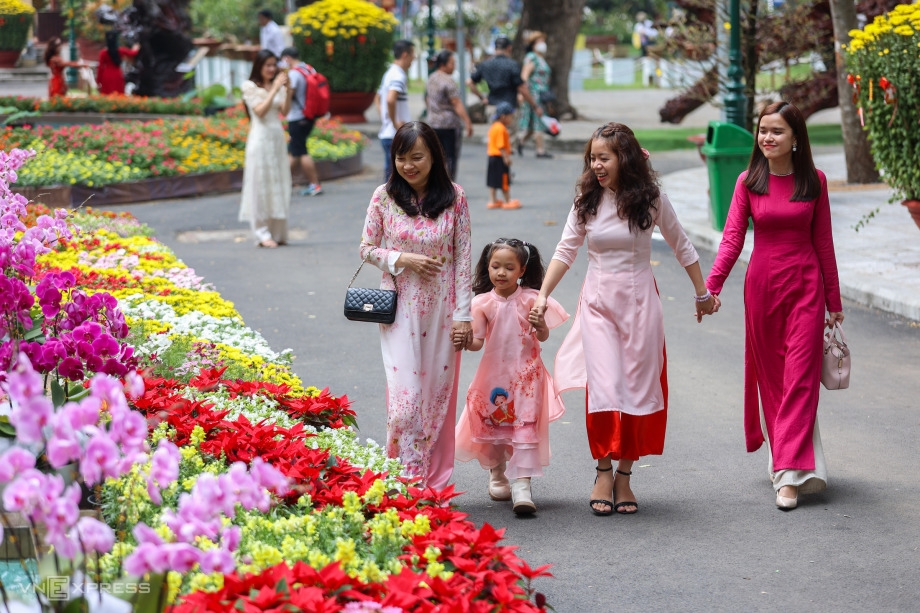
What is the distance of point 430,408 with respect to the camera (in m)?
5.52

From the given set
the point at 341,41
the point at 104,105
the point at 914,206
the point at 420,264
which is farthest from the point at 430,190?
the point at 341,41

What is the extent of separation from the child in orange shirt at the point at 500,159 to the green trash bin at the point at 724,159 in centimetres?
263

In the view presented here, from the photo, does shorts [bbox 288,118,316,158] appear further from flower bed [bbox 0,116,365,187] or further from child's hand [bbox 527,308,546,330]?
child's hand [bbox 527,308,546,330]

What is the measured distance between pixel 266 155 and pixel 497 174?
3.52m

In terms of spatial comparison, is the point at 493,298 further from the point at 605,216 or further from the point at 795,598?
the point at 795,598

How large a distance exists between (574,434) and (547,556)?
6.29 ft

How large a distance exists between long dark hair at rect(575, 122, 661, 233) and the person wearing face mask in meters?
15.4

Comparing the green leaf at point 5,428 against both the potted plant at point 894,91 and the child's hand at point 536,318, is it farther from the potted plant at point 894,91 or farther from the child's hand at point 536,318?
the potted plant at point 894,91

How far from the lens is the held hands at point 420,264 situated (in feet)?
17.6

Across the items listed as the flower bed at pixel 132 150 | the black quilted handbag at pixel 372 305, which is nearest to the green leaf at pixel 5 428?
the black quilted handbag at pixel 372 305

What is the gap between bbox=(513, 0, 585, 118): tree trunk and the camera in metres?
26.7

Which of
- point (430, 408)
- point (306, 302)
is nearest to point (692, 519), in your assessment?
point (430, 408)

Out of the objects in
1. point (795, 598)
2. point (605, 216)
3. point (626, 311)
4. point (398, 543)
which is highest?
point (605, 216)

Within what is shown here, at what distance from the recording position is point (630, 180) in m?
5.49
